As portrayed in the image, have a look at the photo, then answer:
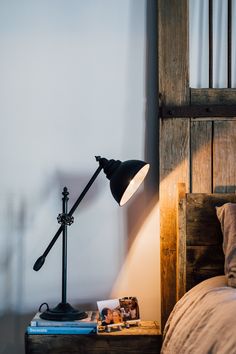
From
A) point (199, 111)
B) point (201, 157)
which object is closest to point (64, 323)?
point (201, 157)

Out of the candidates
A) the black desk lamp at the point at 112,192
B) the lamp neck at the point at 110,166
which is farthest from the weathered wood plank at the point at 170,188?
the lamp neck at the point at 110,166

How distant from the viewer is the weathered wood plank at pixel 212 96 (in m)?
2.53

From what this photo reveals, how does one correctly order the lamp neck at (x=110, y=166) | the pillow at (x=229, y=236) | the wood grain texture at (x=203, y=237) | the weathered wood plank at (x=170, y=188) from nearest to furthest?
the pillow at (x=229, y=236)
the lamp neck at (x=110, y=166)
the wood grain texture at (x=203, y=237)
the weathered wood plank at (x=170, y=188)

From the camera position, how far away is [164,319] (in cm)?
245

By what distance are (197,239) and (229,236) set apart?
206 mm

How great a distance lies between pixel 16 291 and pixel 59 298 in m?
0.19

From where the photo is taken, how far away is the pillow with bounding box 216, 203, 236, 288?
2.11m

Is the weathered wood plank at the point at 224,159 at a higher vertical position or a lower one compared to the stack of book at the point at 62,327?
higher

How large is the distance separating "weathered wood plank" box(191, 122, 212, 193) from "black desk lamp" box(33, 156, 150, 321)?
30 cm

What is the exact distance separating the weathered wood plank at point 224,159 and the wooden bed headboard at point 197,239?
0.11 m

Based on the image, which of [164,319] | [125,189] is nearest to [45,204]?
[125,189]

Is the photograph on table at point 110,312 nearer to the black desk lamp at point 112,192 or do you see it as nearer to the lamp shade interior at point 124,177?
the black desk lamp at point 112,192

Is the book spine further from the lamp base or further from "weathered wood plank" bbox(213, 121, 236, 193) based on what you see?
"weathered wood plank" bbox(213, 121, 236, 193)

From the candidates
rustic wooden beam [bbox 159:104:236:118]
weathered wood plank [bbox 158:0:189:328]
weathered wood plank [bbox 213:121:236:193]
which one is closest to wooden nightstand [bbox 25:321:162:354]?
weathered wood plank [bbox 158:0:189:328]
